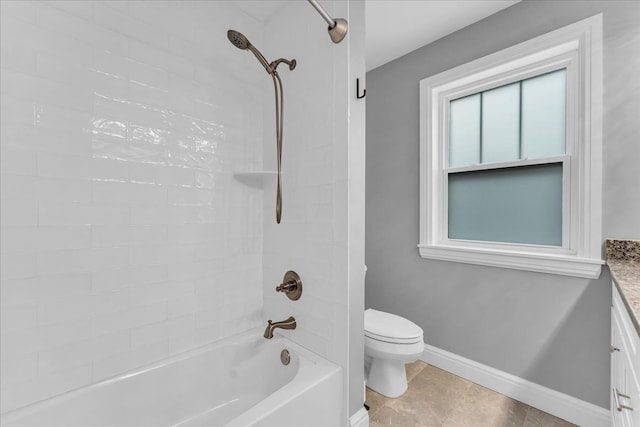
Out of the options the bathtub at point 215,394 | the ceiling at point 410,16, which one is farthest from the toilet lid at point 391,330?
the ceiling at point 410,16

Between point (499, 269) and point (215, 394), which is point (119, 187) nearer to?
point (215, 394)

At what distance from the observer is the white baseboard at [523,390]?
153cm

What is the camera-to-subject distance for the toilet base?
181cm

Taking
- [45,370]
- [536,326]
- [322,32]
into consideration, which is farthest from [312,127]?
[536,326]

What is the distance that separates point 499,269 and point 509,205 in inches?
17.6

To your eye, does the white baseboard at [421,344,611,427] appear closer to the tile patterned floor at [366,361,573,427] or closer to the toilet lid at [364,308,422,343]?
the tile patterned floor at [366,361,573,427]

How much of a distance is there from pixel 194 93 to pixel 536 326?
237 centimetres

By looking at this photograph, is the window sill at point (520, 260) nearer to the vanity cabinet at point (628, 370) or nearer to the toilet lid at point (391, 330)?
the vanity cabinet at point (628, 370)

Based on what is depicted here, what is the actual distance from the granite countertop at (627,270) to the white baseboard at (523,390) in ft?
2.67

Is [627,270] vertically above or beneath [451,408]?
above

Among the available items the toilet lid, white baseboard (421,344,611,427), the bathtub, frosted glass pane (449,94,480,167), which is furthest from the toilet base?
frosted glass pane (449,94,480,167)

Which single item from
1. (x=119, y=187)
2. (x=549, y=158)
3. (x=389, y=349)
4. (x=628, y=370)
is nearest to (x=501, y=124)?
(x=549, y=158)

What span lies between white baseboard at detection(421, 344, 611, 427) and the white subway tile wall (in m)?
1.48

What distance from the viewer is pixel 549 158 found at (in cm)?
175
